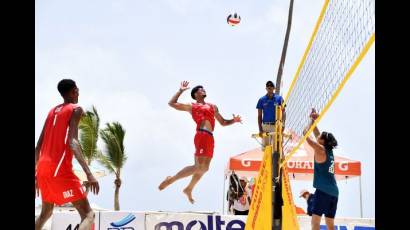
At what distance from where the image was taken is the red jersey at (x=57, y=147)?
496 centimetres

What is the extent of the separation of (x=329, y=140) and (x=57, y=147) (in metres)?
3.52

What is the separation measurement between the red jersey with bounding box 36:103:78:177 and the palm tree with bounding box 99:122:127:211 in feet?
54.5

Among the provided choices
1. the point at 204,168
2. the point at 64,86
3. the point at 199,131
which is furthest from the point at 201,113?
the point at 64,86

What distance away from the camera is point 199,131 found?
7.77 metres

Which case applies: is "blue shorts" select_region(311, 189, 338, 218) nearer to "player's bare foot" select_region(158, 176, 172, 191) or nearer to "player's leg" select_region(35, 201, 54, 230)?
"player's bare foot" select_region(158, 176, 172, 191)

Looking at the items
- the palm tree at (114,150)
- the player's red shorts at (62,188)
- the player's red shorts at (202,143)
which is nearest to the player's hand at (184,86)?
the player's red shorts at (202,143)

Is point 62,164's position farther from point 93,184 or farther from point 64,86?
point 64,86

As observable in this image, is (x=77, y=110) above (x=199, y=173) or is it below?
above

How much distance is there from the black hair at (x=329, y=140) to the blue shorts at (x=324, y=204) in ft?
1.92

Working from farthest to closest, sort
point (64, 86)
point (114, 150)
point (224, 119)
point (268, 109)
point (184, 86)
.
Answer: point (114, 150)
point (268, 109)
point (224, 119)
point (184, 86)
point (64, 86)

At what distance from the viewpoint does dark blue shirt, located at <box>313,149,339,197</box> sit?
6812 mm

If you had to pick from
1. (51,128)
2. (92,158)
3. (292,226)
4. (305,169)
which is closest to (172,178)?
(292,226)

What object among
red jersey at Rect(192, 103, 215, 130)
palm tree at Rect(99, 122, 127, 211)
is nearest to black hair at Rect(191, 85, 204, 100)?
red jersey at Rect(192, 103, 215, 130)

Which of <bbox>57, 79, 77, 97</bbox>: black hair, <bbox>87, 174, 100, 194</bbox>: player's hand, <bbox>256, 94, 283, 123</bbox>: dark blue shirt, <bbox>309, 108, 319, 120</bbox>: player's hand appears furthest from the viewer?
<bbox>256, 94, 283, 123</bbox>: dark blue shirt
